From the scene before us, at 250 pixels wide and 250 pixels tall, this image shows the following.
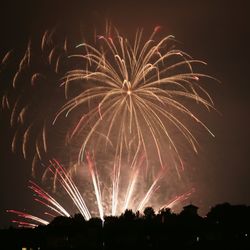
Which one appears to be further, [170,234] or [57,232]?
[57,232]

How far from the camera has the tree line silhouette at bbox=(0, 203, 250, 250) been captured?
6925 centimetres

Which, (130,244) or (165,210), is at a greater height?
(165,210)

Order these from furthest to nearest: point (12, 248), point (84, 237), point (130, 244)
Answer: point (12, 248), point (84, 237), point (130, 244)

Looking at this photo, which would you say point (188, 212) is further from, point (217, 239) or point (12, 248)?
point (12, 248)

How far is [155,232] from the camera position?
70.5 metres

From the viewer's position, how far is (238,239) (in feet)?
231

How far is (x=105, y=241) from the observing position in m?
71.2

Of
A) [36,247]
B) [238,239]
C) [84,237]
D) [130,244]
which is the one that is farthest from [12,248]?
[238,239]

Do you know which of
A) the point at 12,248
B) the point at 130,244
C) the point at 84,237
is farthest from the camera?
the point at 12,248

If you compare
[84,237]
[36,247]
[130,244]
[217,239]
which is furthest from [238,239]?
[36,247]

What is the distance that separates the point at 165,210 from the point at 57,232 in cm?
1372

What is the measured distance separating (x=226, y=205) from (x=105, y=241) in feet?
54.8

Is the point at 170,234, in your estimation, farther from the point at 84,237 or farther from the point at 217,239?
the point at 84,237

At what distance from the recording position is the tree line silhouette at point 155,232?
69.2 metres
